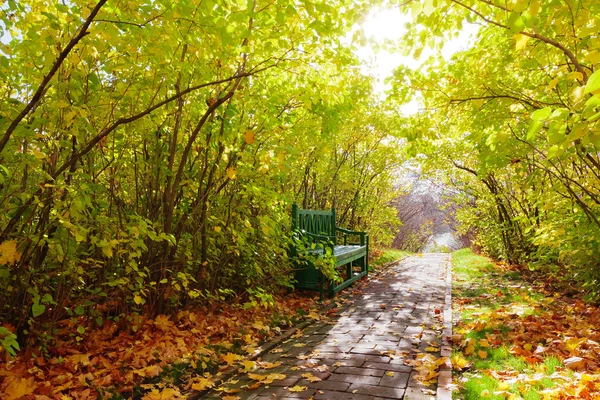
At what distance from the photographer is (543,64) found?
5.06 metres

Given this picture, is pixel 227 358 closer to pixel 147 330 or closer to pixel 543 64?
pixel 147 330

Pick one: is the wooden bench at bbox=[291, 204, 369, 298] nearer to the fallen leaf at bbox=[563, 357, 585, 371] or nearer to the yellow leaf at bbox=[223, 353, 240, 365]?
the yellow leaf at bbox=[223, 353, 240, 365]

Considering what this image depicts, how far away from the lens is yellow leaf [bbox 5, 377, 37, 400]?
9.09ft

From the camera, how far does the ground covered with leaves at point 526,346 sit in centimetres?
307

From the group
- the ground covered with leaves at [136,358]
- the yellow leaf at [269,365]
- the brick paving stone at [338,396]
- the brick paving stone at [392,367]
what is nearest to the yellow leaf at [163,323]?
the ground covered with leaves at [136,358]

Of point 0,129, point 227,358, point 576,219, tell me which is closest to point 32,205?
point 0,129

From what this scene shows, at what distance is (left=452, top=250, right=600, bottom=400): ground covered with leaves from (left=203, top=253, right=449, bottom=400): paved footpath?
1.23ft

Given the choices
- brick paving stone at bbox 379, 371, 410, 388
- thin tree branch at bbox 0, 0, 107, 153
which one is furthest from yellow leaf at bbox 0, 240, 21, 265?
brick paving stone at bbox 379, 371, 410, 388

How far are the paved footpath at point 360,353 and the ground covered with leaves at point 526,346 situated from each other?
1.23 feet

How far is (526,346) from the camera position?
4.02m

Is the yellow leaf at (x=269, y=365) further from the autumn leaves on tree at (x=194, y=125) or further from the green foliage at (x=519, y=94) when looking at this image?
the green foliage at (x=519, y=94)

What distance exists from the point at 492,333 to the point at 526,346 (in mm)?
767

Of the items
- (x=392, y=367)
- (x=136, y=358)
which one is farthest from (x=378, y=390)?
(x=136, y=358)

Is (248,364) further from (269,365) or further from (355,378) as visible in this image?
(355,378)
